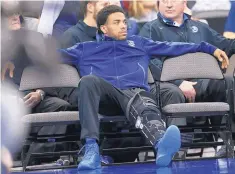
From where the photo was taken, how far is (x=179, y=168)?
480cm

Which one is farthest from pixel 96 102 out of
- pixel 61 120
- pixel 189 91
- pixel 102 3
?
pixel 102 3

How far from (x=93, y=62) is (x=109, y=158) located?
0.79m

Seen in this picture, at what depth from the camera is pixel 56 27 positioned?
6379 millimetres

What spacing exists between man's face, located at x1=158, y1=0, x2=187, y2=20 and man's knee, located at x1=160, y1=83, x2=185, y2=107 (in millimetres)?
967

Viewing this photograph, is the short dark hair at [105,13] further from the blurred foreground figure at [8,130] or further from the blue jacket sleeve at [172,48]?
the blurred foreground figure at [8,130]

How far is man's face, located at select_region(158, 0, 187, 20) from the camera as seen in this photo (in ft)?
20.7

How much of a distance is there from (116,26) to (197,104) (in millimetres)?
957

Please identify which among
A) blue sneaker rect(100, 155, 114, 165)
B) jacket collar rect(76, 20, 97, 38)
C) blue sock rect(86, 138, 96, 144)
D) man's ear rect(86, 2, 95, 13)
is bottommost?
blue sneaker rect(100, 155, 114, 165)

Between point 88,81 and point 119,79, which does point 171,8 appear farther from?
point 88,81

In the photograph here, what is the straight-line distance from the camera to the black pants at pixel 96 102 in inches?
195

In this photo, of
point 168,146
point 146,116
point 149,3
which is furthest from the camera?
point 149,3

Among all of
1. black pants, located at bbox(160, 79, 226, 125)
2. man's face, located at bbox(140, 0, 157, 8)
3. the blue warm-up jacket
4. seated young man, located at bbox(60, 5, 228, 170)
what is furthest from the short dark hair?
man's face, located at bbox(140, 0, 157, 8)

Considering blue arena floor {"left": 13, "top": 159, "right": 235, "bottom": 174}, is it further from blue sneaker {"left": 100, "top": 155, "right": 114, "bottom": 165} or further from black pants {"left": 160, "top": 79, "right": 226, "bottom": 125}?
black pants {"left": 160, "top": 79, "right": 226, "bottom": 125}

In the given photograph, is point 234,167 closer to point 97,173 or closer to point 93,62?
point 97,173
